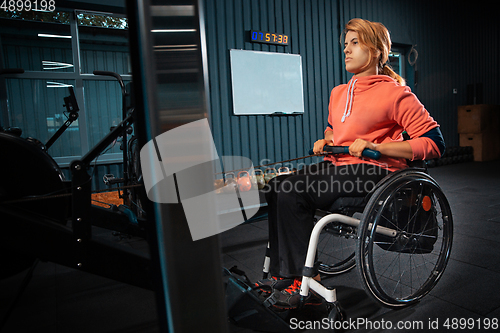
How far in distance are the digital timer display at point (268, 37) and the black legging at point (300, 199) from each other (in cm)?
350

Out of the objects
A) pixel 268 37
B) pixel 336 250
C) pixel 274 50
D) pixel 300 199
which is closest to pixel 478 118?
pixel 274 50

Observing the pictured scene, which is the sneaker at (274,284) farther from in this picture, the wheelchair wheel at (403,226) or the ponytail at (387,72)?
the ponytail at (387,72)

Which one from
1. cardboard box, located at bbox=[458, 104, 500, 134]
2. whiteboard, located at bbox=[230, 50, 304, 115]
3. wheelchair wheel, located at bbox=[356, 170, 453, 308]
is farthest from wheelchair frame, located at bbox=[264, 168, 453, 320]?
cardboard box, located at bbox=[458, 104, 500, 134]

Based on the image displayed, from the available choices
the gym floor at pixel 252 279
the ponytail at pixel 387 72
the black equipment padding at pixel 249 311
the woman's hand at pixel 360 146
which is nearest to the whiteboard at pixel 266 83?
the gym floor at pixel 252 279

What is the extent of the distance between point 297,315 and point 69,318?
1110 millimetres

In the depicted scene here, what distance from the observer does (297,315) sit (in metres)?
1.47

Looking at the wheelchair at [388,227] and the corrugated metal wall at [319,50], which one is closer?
the wheelchair at [388,227]

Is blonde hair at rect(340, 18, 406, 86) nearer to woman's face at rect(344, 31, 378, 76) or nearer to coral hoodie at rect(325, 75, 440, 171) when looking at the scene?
woman's face at rect(344, 31, 378, 76)

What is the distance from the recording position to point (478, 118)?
676 cm

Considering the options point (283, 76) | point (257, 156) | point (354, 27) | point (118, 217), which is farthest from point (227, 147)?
point (354, 27)

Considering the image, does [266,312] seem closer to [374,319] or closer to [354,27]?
[374,319]

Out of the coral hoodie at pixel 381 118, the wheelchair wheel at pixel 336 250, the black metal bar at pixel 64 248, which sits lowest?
the wheelchair wheel at pixel 336 250

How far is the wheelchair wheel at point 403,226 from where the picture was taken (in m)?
1.27

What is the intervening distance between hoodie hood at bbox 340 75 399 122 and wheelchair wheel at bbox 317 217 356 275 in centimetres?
52
